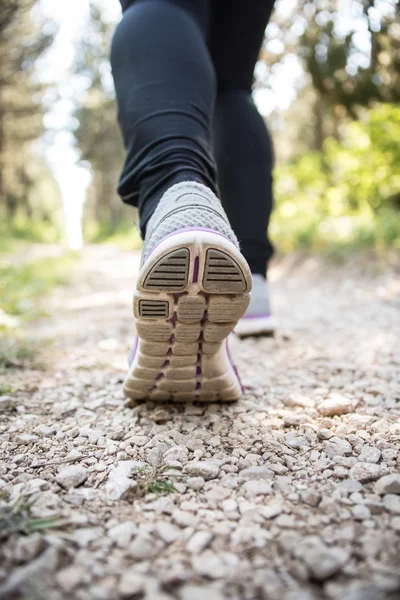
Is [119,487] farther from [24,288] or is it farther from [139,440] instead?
[24,288]

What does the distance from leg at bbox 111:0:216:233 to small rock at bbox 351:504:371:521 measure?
656mm

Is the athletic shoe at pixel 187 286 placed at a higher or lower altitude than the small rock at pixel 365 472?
higher

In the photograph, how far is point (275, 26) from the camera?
5.68 meters

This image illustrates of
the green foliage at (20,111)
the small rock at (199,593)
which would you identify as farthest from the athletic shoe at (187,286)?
the green foliage at (20,111)

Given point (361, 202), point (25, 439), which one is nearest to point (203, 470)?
point (25, 439)

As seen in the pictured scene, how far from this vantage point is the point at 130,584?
555 millimetres

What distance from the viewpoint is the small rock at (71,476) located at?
0.79 meters

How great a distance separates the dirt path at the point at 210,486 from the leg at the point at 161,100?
1.59 feet

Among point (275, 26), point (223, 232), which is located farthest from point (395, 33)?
point (223, 232)

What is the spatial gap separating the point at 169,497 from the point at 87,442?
0.27 metres

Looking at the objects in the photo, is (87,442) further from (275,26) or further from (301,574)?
(275,26)

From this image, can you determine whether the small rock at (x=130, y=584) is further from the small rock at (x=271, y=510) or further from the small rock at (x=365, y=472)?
the small rock at (x=365, y=472)

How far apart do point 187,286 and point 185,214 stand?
5.2 inches

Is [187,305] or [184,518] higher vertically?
[187,305]
